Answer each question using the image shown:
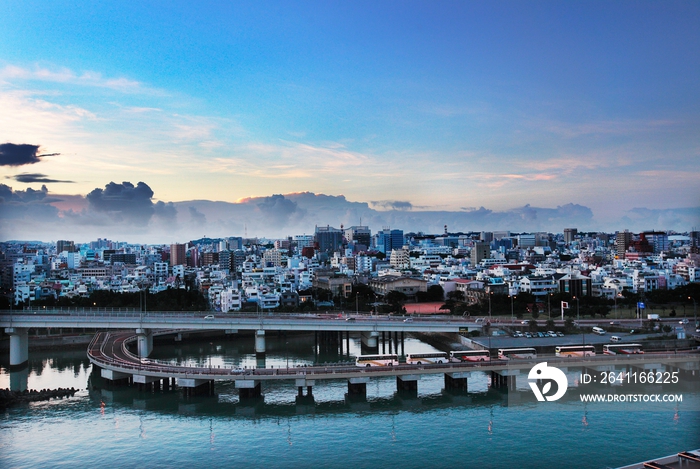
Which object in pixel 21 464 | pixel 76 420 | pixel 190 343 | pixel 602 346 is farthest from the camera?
pixel 190 343

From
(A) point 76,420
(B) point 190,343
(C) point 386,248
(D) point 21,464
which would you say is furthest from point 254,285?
(C) point 386,248

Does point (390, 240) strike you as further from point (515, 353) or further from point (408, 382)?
point (408, 382)

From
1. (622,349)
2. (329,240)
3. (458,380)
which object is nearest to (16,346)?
(458,380)

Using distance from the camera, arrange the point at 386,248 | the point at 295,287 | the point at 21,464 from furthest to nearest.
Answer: the point at 386,248 < the point at 295,287 < the point at 21,464

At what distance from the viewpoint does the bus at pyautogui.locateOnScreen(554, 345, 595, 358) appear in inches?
472

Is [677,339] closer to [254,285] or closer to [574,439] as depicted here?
[574,439]

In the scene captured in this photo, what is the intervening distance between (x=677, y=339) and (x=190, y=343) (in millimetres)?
12088

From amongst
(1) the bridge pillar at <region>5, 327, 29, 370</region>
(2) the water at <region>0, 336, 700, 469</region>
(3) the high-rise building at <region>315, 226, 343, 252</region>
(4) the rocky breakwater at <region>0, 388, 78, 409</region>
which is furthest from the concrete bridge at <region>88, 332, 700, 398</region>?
(3) the high-rise building at <region>315, 226, 343, 252</region>

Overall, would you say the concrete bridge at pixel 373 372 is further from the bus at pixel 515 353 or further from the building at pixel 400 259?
the building at pixel 400 259

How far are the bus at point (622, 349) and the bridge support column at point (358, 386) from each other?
499 cm

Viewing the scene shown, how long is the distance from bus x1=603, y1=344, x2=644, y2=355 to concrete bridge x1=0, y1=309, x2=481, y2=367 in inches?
134

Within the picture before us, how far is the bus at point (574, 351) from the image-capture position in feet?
39.3

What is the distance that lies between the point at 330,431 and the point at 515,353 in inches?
193

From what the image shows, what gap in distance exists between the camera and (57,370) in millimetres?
13711
